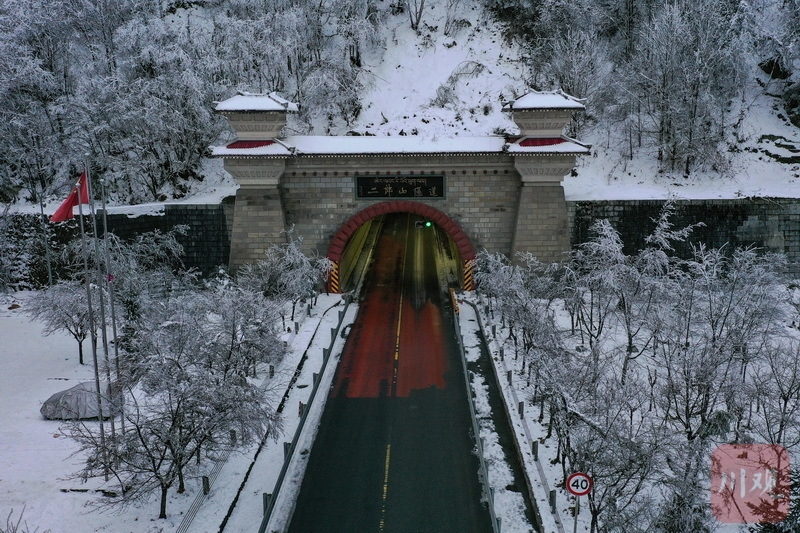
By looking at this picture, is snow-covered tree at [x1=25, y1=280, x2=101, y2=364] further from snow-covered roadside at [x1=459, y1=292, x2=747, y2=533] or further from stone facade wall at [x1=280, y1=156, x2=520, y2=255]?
snow-covered roadside at [x1=459, y1=292, x2=747, y2=533]

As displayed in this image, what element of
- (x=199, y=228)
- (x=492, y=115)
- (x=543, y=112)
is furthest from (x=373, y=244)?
(x=543, y=112)

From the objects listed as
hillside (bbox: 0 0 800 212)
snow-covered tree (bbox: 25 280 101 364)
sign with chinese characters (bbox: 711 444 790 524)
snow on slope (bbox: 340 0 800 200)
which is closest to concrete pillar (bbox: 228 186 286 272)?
hillside (bbox: 0 0 800 212)

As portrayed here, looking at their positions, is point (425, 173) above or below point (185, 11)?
below

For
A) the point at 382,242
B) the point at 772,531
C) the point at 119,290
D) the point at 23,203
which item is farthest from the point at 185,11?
the point at 772,531

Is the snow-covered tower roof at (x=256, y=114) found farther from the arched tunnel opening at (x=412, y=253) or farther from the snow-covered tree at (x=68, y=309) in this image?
the snow-covered tree at (x=68, y=309)

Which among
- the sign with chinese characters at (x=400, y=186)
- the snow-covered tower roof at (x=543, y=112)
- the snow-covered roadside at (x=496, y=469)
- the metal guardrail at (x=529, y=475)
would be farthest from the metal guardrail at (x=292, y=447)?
the snow-covered tower roof at (x=543, y=112)

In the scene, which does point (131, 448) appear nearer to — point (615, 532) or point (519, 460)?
point (519, 460)

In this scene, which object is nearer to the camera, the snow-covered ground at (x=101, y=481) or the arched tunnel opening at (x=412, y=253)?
the snow-covered ground at (x=101, y=481)
